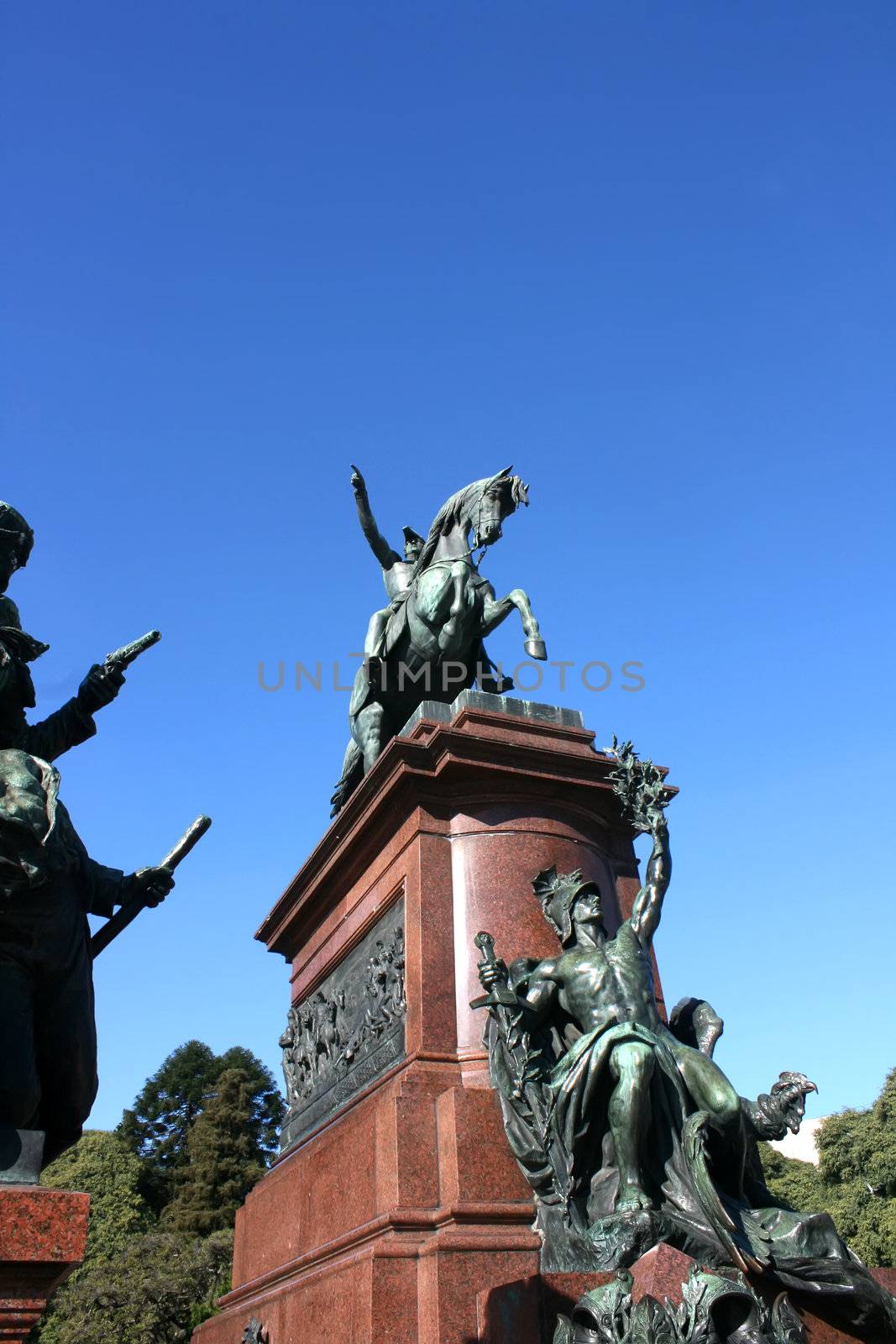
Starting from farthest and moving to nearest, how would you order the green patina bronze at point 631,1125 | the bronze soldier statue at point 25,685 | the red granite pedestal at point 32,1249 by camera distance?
the green patina bronze at point 631,1125 < the bronze soldier statue at point 25,685 < the red granite pedestal at point 32,1249

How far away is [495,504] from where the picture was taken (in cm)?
1131

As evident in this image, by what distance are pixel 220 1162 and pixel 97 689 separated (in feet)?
161

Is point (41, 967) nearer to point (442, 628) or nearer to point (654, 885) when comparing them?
point (654, 885)

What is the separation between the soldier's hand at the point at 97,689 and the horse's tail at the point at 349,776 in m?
5.44

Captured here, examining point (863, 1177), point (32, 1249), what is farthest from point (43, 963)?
point (863, 1177)

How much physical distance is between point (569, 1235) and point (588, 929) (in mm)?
2051

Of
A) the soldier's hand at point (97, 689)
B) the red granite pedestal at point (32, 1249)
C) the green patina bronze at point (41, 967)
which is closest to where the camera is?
the red granite pedestal at point (32, 1249)

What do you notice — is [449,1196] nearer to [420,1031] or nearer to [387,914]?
[420,1031]

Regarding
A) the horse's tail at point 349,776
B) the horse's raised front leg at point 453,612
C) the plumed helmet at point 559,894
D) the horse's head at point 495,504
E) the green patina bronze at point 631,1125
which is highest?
the horse's head at point 495,504

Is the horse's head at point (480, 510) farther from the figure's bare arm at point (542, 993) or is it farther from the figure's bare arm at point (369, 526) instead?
the figure's bare arm at point (542, 993)

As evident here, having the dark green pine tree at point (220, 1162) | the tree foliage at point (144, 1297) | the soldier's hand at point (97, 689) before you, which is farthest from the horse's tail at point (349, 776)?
the dark green pine tree at point (220, 1162)

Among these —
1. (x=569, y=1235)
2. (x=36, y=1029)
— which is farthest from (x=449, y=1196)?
(x=36, y=1029)

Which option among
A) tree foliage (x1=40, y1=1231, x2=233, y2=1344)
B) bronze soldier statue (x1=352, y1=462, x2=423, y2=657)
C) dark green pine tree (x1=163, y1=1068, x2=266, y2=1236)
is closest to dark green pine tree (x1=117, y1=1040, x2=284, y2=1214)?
dark green pine tree (x1=163, y1=1068, x2=266, y2=1236)

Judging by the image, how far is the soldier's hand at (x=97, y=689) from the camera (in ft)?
19.5
